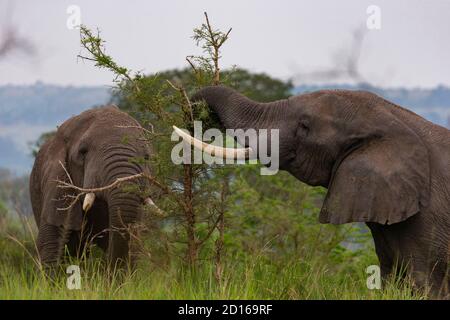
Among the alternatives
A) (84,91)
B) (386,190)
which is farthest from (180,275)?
(84,91)

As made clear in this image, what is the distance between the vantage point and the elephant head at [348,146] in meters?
7.46

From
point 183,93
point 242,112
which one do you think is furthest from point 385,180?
point 183,93

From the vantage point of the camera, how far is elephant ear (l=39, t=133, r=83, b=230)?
916 centimetres

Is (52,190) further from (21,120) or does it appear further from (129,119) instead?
(21,120)

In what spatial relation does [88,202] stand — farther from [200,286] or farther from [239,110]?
[200,286]

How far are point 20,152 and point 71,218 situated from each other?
5667 inches

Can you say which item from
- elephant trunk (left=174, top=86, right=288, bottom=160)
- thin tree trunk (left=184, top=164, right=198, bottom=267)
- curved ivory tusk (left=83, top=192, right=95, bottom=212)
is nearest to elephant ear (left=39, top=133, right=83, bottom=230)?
curved ivory tusk (left=83, top=192, right=95, bottom=212)

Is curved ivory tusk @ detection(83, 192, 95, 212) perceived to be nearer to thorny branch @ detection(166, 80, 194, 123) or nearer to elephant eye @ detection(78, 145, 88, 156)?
elephant eye @ detection(78, 145, 88, 156)

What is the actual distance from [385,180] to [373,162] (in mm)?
155

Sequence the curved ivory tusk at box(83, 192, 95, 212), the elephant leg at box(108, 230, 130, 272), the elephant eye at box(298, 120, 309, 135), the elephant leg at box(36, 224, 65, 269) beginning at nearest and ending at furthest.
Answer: the elephant eye at box(298, 120, 309, 135)
the elephant leg at box(108, 230, 130, 272)
the curved ivory tusk at box(83, 192, 95, 212)
the elephant leg at box(36, 224, 65, 269)

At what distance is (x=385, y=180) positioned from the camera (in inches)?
294

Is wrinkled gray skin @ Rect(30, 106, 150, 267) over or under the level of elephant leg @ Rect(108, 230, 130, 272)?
over

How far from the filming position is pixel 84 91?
160375mm

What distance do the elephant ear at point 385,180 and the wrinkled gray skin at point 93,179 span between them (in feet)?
5.81
